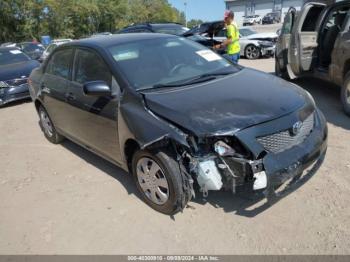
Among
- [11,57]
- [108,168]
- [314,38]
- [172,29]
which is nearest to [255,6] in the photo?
[172,29]

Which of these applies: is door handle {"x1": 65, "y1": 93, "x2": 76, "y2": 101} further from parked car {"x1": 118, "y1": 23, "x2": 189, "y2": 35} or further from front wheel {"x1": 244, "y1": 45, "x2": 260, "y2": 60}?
front wheel {"x1": 244, "y1": 45, "x2": 260, "y2": 60}

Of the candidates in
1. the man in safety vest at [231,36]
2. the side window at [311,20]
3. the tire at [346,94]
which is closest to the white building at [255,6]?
the side window at [311,20]

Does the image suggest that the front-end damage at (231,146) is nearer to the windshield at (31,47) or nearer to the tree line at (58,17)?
the windshield at (31,47)

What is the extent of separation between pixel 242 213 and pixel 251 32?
13336 millimetres

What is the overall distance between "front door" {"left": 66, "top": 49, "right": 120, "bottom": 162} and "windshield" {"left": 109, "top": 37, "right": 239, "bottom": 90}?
0.24 meters

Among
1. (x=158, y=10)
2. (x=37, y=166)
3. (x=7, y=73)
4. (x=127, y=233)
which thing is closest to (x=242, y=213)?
(x=127, y=233)

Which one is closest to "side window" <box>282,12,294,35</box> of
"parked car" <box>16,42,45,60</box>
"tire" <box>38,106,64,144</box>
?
"tire" <box>38,106,64,144</box>

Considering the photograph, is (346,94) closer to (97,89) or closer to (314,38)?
(314,38)

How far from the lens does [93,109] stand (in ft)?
12.9

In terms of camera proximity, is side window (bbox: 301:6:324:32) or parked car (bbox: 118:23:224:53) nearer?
side window (bbox: 301:6:324:32)

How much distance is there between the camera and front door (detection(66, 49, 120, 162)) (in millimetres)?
3689

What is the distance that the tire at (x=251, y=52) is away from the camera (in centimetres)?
→ 1372

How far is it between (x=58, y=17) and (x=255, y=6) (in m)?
38.7

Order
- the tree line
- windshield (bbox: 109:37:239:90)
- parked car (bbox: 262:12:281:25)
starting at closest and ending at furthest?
windshield (bbox: 109:37:239:90) → the tree line → parked car (bbox: 262:12:281:25)
